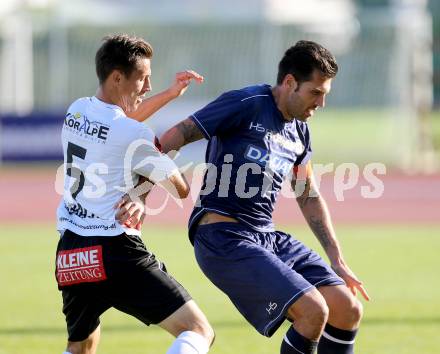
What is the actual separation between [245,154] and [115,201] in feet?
3.25

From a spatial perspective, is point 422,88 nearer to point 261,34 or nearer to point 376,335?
point 261,34

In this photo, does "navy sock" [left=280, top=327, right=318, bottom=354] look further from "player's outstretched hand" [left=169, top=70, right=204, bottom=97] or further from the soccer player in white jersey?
"player's outstretched hand" [left=169, top=70, right=204, bottom=97]

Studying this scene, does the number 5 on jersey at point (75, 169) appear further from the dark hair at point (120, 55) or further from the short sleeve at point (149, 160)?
the dark hair at point (120, 55)

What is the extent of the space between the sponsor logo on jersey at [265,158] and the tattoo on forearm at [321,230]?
23.2 inches

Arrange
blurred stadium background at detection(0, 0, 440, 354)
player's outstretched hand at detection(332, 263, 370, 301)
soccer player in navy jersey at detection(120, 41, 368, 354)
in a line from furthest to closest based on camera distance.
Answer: blurred stadium background at detection(0, 0, 440, 354)
player's outstretched hand at detection(332, 263, 370, 301)
soccer player in navy jersey at detection(120, 41, 368, 354)

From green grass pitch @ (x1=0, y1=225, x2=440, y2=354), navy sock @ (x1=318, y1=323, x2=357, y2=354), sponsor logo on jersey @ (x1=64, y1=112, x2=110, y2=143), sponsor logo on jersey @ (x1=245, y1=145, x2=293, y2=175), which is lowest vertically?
green grass pitch @ (x1=0, y1=225, x2=440, y2=354)

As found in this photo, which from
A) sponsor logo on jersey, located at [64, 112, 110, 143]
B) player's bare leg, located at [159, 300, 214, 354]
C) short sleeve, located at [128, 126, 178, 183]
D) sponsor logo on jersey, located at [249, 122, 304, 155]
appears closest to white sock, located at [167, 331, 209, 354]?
player's bare leg, located at [159, 300, 214, 354]

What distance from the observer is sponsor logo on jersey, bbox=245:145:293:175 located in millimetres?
6180

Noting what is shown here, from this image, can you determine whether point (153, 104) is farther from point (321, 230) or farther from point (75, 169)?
point (321, 230)

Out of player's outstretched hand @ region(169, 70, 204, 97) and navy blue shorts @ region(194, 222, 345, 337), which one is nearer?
navy blue shorts @ region(194, 222, 345, 337)

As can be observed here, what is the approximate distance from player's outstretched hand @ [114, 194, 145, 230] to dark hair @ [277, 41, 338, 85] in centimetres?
134

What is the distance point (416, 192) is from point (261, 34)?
27.7 ft

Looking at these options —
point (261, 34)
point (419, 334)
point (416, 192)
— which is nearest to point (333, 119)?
point (261, 34)

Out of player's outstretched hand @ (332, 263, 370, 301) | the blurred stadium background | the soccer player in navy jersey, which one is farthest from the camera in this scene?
the blurred stadium background
